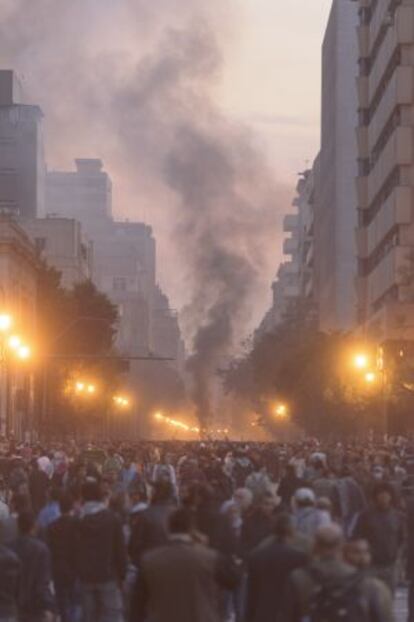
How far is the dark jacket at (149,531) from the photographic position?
2108cm

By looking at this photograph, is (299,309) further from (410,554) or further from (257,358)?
(410,554)

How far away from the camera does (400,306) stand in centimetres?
10394

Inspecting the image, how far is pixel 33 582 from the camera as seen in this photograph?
61.4 ft

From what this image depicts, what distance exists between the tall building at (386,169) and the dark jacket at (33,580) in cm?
8134

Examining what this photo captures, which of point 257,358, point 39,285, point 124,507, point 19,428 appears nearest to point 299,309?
point 257,358

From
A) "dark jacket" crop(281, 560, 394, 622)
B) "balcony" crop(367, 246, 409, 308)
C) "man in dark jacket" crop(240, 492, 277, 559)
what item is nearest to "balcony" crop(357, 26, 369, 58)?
"balcony" crop(367, 246, 409, 308)

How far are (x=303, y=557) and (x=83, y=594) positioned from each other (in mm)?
4258

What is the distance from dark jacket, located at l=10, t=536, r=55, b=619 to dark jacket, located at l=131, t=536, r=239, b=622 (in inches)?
142

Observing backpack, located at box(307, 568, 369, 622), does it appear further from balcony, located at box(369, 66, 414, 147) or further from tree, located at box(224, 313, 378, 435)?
balcony, located at box(369, 66, 414, 147)

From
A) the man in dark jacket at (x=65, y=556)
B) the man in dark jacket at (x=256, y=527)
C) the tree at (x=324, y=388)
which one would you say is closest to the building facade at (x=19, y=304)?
the tree at (x=324, y=388)

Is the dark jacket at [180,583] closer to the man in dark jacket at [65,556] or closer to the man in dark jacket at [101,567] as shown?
the man in dark jacket at [101,567]

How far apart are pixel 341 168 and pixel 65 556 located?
5640 inches

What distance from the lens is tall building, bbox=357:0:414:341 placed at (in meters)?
109

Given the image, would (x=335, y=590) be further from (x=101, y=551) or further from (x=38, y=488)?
(x=38, y=488)
